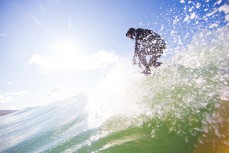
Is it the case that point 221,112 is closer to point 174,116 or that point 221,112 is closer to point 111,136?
point 174,116

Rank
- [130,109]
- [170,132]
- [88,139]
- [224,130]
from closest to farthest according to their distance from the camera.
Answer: [224,130] → [170,132] → [88,139] → [130,109]

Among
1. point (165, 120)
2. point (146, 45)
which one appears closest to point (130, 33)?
point (146, 45)

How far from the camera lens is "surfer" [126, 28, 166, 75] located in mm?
10367

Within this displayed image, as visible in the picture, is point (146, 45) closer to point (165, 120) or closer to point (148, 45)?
point (148, 45)

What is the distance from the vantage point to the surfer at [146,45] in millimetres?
10367

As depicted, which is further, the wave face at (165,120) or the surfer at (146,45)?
the surfer at (146,45)

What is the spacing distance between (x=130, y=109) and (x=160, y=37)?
147 inches

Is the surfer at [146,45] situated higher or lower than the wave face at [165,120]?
higher

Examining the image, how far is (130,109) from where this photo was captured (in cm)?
1005

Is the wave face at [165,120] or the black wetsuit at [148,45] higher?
the black wetsuit at [148,45]

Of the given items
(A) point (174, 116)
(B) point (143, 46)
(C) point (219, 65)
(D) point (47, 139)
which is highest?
(B) point (143, 46)

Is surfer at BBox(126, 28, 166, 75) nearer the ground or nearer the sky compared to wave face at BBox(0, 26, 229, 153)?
nearer the sky

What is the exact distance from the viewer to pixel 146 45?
10.5 metres

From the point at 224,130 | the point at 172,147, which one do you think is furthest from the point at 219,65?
the point at 172,147
